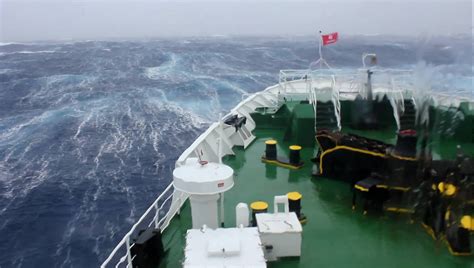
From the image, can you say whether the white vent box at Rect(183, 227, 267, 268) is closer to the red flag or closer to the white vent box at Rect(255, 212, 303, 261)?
the white vent box at Rect(255, 212, 303, 261)

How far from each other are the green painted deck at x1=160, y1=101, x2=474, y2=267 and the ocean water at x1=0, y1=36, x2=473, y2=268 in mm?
2216

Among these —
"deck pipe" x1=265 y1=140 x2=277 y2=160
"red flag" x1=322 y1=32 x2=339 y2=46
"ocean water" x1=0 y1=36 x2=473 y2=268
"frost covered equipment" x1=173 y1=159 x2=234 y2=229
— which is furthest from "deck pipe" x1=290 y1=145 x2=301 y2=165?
"red flag" x1=322 y1=32 x2=339 y2=46

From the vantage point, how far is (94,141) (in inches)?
998

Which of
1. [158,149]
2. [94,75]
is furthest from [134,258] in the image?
[94,75]

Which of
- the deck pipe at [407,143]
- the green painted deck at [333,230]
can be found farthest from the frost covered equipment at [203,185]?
the deck pipe at [407,143]

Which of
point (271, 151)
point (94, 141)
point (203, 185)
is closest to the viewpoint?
point (203, 185)

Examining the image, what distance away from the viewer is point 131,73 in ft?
183

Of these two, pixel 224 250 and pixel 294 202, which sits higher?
pixel 224 250

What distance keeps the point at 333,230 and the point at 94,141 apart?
72.9 ft

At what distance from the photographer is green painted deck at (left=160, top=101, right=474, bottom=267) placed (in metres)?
5.61

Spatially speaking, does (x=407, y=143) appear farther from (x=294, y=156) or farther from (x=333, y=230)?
(x=294, y=156)

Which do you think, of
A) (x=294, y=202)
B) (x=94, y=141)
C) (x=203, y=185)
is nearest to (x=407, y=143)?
(x=294, y=202)

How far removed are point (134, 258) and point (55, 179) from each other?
16.1 meters

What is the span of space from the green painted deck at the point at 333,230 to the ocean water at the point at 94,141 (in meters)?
2.22
